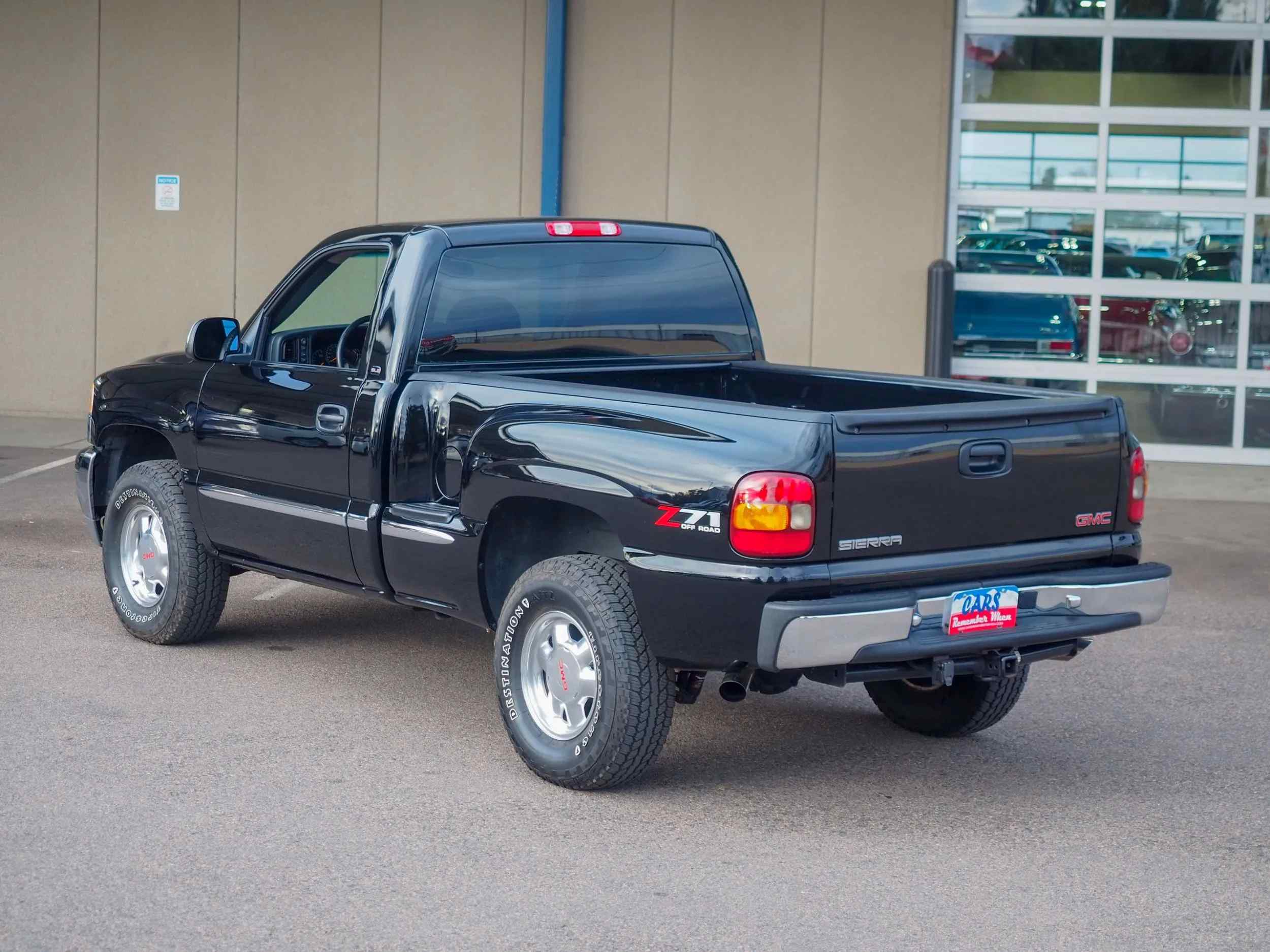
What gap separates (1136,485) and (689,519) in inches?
63.5

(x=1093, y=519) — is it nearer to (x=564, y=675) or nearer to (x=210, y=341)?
(x=564, y=675)

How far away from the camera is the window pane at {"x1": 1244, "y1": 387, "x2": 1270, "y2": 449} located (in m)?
14.0

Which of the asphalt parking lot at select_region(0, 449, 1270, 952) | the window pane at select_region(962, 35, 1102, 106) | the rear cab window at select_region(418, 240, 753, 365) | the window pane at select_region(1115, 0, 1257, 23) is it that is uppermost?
the window pane at select_region(1115, 0, 1257, 23)

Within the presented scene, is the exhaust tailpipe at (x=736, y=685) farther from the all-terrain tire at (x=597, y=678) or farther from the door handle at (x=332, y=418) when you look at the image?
the door handle at (x=332, y=418)

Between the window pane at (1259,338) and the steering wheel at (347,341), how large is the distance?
31.9ft

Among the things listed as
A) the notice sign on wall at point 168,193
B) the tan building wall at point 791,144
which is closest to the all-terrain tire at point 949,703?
the tan building wall at point 791,144

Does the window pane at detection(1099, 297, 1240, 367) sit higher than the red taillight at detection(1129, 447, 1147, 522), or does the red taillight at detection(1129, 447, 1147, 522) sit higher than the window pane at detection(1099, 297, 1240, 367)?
the window pane at detection(1099, 297, 1240, 367)

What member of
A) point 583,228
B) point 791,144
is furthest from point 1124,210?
point 583,228

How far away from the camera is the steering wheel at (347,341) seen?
6191 millimetres

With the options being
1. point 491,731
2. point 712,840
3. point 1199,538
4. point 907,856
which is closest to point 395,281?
point 491,731

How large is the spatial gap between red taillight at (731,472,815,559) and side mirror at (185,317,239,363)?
2.85 metres

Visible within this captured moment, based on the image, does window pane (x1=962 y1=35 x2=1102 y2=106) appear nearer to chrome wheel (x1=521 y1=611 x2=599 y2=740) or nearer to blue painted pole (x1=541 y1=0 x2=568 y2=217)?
blue painted pole (x1=541 y1=0 x2=568 y2=217)

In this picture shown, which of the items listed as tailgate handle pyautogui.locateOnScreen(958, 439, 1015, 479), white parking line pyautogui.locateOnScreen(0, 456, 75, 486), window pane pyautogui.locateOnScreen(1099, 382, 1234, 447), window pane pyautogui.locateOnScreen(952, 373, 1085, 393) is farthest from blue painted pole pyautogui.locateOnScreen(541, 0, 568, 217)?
tailgate handle pyautogui.locateOnScreen(958, 439, 1015, 479)

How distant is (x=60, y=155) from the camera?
49.2 ft
